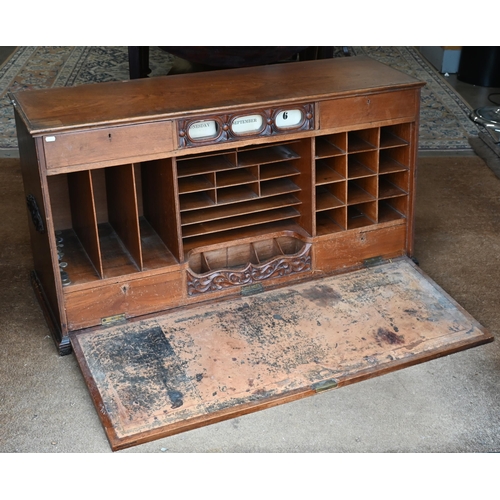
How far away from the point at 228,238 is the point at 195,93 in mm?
548

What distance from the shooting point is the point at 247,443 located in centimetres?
219

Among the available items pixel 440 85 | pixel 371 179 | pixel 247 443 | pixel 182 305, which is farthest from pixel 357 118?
pixel 440 85

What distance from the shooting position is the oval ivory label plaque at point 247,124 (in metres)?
2.57

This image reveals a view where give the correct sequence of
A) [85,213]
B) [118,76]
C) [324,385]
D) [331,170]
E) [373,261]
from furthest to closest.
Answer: [118,76] → [373,261] → [331,170] → [85,213] → [324,385]

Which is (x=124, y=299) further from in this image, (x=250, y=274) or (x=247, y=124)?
(x=247, y=124)

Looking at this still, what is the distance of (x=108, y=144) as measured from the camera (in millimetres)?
2396

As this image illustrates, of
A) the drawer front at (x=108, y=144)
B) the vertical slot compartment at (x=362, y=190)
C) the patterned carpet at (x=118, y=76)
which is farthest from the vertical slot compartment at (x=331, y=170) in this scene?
the patterned carpet at (x=118, y=76)

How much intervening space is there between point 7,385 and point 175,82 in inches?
48.4

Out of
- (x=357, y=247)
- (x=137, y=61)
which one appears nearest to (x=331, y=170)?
(x=357, y=247)

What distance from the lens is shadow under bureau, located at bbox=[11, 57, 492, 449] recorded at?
238cm

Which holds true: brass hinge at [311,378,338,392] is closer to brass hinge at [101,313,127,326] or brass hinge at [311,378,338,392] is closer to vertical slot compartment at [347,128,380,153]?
brass hinge at [101,313,127,326]

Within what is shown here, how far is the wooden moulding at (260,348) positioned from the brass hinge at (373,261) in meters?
0.08

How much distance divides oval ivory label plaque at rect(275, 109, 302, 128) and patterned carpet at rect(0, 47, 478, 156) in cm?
186

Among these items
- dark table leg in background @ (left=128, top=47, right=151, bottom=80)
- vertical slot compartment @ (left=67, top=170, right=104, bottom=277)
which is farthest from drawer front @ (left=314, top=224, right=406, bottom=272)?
dark table leg in background @ (left=128, top=47, right=151, bottom=80)
